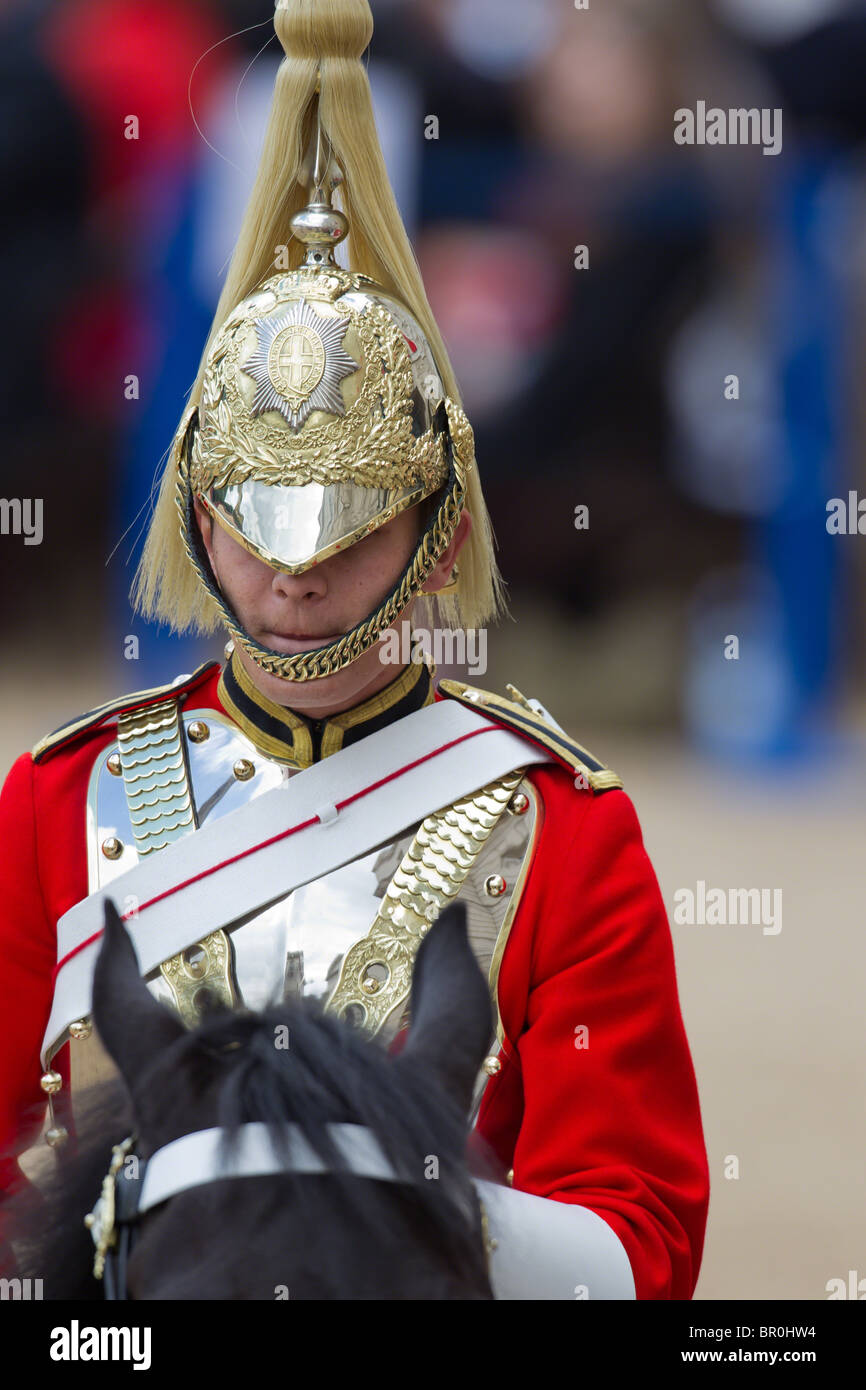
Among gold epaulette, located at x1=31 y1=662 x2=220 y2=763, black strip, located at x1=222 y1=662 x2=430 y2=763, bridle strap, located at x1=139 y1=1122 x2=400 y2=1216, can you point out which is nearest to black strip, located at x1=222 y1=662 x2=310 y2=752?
black strip, located at x1=222 y1=662 x2=430 y2=763

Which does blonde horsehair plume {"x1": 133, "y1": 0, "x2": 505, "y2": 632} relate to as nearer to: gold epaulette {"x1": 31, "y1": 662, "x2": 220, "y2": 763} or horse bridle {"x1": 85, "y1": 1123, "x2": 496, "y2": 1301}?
gold epaulette {"x1": 31, "y1": 662, "x2": 220, "y2": 763}

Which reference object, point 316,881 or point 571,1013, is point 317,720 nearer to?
point 316,881

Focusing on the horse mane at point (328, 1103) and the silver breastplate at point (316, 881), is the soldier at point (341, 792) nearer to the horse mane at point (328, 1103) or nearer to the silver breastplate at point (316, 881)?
the silver breastplate at point (316, 881)

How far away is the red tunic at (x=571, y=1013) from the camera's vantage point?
7.37 feet

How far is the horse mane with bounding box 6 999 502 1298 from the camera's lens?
5.25 ft

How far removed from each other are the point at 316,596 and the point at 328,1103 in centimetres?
82

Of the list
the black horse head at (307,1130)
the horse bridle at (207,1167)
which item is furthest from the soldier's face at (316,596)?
the horse bridle at (207,1167)

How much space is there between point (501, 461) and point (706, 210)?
1813mm

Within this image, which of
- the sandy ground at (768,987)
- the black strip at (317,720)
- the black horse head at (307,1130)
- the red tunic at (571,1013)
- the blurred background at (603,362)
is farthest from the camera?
the blurred background at (603,362)

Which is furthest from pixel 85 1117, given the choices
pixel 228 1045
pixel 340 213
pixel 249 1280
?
pixel 340 213

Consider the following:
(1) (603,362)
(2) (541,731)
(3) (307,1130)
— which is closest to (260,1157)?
(3) (307,1130)

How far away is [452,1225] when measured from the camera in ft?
5.33

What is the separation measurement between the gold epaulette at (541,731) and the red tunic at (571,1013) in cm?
2
